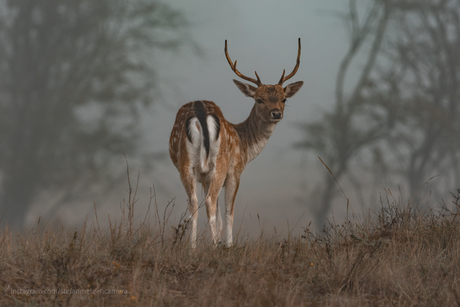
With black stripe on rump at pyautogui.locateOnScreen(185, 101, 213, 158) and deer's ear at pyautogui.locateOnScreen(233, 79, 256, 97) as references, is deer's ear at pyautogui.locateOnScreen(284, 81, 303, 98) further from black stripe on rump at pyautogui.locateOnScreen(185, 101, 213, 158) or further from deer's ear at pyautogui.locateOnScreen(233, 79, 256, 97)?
black stripe on rump at pyautogui.locateOnScreen(185, 101, 213, 158)

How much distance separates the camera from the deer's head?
776cm

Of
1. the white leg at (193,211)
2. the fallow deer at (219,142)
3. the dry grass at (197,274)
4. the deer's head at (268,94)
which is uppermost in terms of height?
the deer's head at (268,94)

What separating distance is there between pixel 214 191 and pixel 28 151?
8536 mm

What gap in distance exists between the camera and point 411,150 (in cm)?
1393

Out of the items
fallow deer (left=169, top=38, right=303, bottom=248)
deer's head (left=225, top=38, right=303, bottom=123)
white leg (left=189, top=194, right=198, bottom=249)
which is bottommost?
white leg (left=189, top=194, right=198, bottom=249)

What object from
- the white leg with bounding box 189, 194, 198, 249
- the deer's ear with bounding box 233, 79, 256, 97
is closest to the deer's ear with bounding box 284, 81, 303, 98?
the deer's ear with bounding box 233, 79, 256, 97

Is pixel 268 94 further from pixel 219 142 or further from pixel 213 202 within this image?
pixel 213 202

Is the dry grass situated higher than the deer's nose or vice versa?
the deer's nose

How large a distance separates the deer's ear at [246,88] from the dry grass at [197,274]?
10.8 ft

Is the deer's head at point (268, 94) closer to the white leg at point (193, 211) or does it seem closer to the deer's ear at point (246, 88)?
the deer's ear at point (246, 88)

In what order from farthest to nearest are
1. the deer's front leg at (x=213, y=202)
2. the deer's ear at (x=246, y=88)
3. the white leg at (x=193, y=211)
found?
the deer's ear at (x=246, y=88), the deer's front leg at (x=213, y=202), the white leg at (x=193, y=211)

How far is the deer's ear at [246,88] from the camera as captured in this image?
8.00 m

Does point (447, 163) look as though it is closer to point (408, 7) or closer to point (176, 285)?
point (408, 7)

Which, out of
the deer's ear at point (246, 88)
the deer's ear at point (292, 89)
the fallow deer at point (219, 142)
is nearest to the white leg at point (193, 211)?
the fallow deer at point (219, 142)
